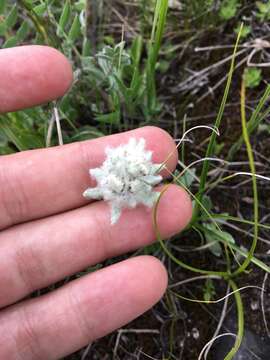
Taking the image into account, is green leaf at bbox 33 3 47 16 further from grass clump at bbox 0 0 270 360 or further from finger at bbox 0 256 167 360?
finger at bbox 0 256 167 360

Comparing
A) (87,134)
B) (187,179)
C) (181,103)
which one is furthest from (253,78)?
(87,134)

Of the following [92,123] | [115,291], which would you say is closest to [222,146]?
[92,123]

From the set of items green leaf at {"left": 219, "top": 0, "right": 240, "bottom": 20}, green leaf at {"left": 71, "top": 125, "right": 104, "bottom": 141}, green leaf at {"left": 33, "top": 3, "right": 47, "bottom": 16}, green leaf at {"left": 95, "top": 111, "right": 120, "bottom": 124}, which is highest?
green leaf at {"left": 33, "top": 3, "right": 47, "bottom": 16}

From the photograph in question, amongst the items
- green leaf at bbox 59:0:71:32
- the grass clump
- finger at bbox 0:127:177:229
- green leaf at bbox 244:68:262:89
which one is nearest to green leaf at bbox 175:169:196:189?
the grass clump

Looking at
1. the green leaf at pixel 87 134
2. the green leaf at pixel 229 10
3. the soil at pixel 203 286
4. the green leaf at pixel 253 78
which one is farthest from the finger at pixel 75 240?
the green leaf at pixel 229 10

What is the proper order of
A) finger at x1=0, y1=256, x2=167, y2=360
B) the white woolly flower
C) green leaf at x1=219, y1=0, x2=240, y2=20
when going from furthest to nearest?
green leaf at x1=219, y1=0, x2=240, y2=20 < finger at x1=0, y1=256, x2=167, y2=360 < the white woolly flower

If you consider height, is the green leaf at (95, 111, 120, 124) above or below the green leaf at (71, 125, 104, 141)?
above

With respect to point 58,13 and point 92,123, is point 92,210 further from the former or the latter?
point 58,13

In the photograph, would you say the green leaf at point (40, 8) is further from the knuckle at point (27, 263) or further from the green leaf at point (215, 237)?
the green leaf at point (215, 237)
